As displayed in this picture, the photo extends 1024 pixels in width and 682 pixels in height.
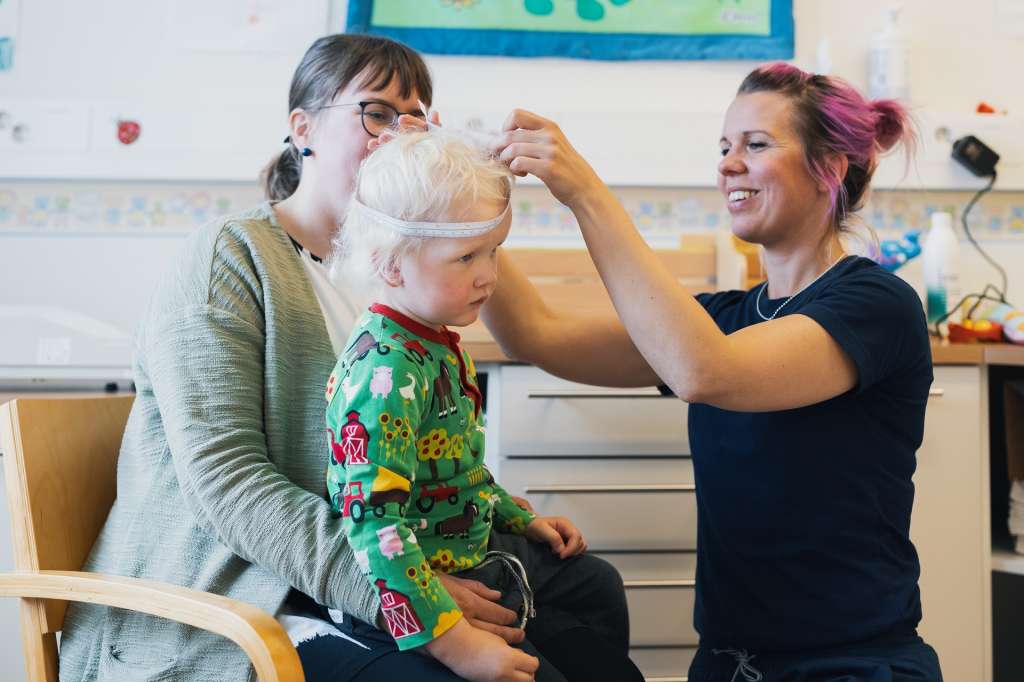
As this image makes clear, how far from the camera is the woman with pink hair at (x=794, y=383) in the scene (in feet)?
3.75

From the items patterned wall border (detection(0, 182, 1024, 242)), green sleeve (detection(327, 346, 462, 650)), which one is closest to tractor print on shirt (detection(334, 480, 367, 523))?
green sleeve (detection(327, 346, 462, 650))

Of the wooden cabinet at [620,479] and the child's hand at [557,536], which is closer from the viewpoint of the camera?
the child's hand at [557,536]

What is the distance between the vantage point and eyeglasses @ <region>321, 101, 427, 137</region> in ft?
4.28

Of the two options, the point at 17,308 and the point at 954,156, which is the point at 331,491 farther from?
the point at 954,156

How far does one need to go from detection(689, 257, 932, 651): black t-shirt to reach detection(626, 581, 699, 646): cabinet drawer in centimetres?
63

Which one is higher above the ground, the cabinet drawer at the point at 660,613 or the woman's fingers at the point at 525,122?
the woman's fingers at the point at 525,122

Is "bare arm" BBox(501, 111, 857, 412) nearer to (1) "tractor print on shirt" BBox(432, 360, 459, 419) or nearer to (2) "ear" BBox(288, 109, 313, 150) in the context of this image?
(1) "tractor print on shirt" BBox(432, 360, 459, 419)

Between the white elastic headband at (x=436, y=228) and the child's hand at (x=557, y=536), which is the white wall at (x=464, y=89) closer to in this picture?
the child's hand at (x=557, y=536)

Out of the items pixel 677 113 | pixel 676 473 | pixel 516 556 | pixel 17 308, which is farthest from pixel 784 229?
pixel 17 308

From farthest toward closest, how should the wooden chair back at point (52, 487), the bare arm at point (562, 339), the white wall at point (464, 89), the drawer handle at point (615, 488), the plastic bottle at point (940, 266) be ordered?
the white wall at point (464, 89), the plastic bottle at point (940, 266), the drawer handle at point (615, 488), the bare arm at point (562, 339), the wooden chair back at point (52, 487)

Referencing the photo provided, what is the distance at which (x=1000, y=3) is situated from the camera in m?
2.71

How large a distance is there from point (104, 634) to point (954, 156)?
2.42 metres

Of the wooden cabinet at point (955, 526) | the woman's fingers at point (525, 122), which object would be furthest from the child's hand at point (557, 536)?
the wooden cabinet at point (955, 526)

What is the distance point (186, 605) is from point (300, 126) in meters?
0.70
